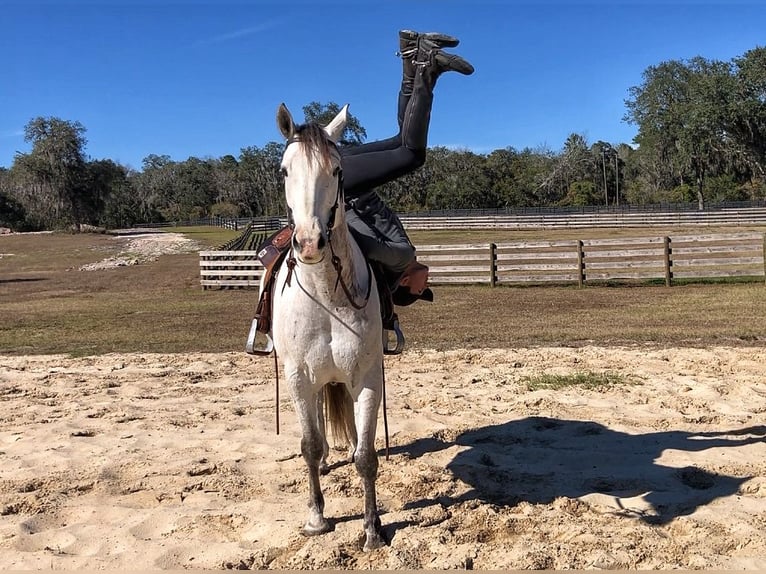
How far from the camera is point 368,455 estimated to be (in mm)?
4289

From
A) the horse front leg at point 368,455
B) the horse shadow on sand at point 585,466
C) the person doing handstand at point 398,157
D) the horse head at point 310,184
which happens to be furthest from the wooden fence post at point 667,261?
the horse head at point 310,184

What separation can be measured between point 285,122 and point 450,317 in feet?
36.3

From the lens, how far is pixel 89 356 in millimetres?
10648

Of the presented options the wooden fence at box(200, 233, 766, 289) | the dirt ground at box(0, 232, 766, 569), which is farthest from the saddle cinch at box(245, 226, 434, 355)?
the wooden fence at box(200, 233, 766, 289)

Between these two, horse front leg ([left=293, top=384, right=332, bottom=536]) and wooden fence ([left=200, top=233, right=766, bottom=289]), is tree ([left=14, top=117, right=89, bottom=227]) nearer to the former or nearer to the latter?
wooden fence ([left=200, top=233, right=766, bottom=289])

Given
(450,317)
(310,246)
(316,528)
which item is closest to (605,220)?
(450,317)

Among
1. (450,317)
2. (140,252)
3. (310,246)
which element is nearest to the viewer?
(310,246)

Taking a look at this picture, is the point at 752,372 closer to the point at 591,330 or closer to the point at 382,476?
the point at 591,330

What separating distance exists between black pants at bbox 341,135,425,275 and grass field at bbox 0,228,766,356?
20.0ft

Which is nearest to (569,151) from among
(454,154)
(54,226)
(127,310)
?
(454,154)

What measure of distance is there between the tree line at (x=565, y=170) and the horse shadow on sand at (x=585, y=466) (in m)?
37.9

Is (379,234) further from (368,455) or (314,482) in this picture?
(314,482)

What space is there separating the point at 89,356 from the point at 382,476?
7096mm

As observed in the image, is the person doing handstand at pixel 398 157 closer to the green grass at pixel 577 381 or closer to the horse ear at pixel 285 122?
the horse ear at pixel 285 122
